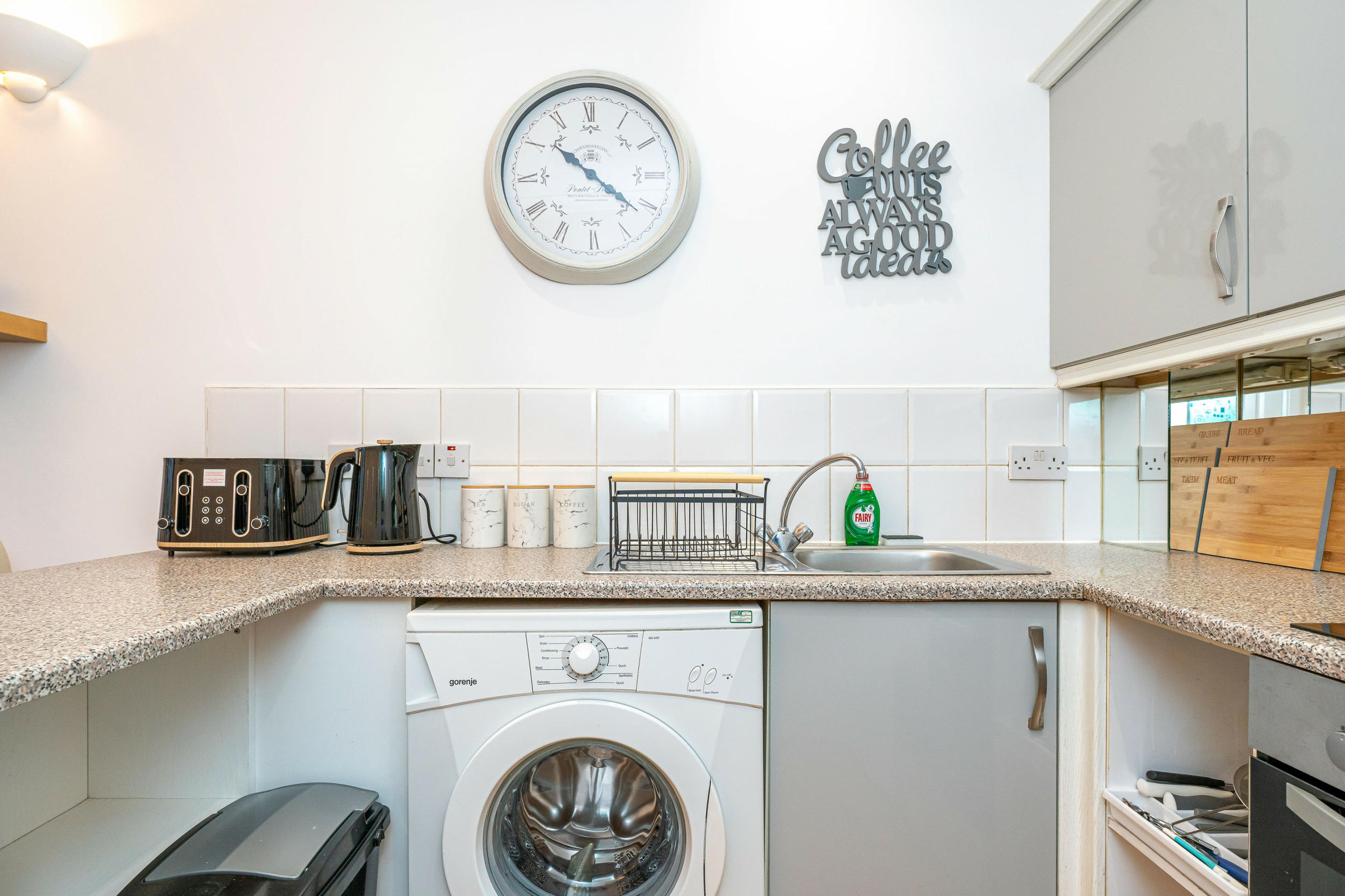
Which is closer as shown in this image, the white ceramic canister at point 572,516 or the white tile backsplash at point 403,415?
the white ceramic canister at point 572,516

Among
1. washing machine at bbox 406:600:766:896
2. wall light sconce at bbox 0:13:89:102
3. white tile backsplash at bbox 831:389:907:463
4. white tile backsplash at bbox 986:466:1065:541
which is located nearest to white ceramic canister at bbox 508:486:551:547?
washing machine at bbox 406:600:766:896

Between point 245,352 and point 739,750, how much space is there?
1.65 meters

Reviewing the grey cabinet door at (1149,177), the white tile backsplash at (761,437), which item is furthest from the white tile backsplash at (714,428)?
the grey cabinet door at (1149,177)

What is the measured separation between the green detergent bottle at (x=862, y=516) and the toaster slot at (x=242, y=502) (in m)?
1.41

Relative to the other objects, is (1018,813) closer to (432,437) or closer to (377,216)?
(432,437)

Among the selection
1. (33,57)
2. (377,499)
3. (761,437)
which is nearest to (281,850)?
(377,499)

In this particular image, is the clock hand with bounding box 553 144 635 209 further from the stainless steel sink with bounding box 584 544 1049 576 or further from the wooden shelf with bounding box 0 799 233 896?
the wooden shelf with bounding box 0 799 233 896

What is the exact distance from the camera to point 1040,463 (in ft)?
5.50

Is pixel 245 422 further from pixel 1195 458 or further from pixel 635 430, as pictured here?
pixel 1195 458

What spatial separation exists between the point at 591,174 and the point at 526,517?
0.94 m

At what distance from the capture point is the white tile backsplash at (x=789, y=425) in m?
1.68

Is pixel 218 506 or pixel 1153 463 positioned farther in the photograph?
pixel 1153 463

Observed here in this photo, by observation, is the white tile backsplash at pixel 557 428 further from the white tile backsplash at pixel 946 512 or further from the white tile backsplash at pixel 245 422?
the white tile backsplash at pixel 946 512

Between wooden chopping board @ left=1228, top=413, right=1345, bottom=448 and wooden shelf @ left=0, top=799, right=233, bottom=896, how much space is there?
6.99 feet
